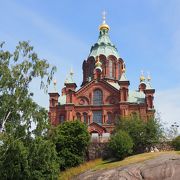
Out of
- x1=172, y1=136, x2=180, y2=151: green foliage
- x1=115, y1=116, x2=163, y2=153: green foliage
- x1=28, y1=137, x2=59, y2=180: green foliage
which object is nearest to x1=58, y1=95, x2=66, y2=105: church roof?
x1=115, y1=116, x2=163, y2=153: green foliage

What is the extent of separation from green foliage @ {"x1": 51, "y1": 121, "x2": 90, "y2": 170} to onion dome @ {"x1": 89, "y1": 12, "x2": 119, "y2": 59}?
28.6 metres

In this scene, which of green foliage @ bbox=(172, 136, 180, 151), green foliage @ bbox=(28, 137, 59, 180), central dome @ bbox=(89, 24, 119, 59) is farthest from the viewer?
central dome @ bbox=(89, 24, 119, 59)

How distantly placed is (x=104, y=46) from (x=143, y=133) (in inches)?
1231

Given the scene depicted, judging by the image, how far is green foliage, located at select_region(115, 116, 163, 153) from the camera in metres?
48.0

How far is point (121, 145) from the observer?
4400 cm

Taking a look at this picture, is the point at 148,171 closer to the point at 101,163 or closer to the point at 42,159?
the point at 42,159

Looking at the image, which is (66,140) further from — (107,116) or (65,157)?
(107,116)

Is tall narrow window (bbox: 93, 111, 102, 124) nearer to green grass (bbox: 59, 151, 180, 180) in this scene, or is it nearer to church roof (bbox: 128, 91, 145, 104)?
church roof (bbox: 128, 91, 145, 104)

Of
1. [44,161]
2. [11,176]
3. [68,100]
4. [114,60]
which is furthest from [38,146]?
[114,60]

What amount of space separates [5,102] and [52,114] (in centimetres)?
3120

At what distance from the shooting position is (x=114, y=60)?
74.0 m

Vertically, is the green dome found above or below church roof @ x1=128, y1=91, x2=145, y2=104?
above

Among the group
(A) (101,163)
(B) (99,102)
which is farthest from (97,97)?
(A) (101,163)

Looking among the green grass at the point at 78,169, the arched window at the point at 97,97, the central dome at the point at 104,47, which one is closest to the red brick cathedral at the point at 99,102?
the arched window at the point at 97,97
